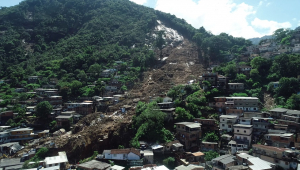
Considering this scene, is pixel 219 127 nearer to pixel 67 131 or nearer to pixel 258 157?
pixel 258 157

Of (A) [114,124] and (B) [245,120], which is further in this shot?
(A) [114,124]

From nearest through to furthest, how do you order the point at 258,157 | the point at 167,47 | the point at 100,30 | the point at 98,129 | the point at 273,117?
the point at 258,157 → the point at 273,117 → the point at 98,129 → the point at 167,47 → the point at 100,30

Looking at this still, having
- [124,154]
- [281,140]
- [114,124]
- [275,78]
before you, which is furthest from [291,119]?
[114,124]

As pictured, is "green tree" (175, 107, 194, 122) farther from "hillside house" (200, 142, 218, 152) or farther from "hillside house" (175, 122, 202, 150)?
"hillside house" (200, 142, 218, 152)

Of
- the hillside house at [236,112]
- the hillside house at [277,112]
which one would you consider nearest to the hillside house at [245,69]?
the hillside house at [277,112]

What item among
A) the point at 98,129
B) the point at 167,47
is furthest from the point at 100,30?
the point at 98,129

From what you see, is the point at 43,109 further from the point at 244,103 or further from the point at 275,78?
the point at 275,78
